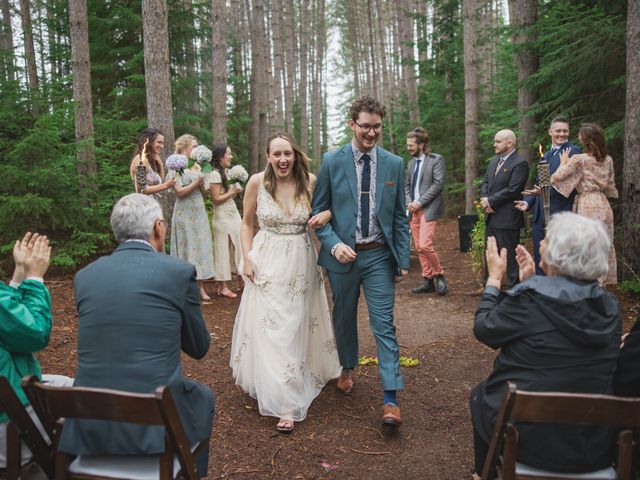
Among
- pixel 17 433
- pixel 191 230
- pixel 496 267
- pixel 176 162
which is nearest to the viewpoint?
pixel 17 433

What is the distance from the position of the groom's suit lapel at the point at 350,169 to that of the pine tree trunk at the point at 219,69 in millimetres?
7966

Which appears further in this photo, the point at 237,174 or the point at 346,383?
the point at 237,174

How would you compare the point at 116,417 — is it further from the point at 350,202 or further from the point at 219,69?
the point at 219,69

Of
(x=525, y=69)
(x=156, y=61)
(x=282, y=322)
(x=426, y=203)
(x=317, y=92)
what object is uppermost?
(x=317, y=92)

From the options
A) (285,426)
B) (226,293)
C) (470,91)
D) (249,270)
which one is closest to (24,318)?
(249,270)

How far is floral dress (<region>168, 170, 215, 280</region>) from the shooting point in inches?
280

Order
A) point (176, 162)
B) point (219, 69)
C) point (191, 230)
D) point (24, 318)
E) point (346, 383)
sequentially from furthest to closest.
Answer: point (219, 69) → point (191, 230) → point (176, 162) → point (346, 383) → point (24, 318)

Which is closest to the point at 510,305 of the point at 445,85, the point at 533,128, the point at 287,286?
the point at 287,286

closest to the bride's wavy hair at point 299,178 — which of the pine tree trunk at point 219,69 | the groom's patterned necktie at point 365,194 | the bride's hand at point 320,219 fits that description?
Result: the bride's hand at point 320,219

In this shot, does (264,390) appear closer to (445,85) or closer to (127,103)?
(127,103)

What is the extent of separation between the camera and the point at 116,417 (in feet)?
6.35

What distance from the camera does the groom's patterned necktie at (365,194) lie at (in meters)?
4.09

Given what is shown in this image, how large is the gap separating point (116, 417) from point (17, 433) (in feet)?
1.87

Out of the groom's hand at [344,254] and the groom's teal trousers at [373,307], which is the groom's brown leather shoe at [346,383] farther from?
the groom's hand at [344,254]
